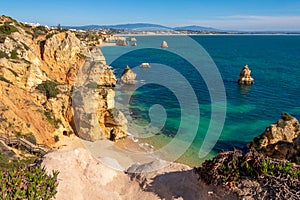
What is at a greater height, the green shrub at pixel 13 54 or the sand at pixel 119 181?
the green shrub at pixel 13 54

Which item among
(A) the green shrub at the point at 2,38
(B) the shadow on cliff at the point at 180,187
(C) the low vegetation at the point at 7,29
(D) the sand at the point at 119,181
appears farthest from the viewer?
(C) the low vegetation at the point at 7,29

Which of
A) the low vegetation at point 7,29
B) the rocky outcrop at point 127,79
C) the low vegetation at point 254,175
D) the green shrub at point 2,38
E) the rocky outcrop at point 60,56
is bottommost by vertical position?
the rocky outcrop at point 127,79

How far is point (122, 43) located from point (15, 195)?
15771 centimetres

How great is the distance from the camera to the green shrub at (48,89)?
87.7 feet

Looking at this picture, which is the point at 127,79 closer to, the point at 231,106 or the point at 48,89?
the point at 231,106

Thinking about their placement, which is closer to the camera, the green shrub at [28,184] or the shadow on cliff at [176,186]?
the green shrub at [28,184]

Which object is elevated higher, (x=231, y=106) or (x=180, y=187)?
(x=180, y=187)

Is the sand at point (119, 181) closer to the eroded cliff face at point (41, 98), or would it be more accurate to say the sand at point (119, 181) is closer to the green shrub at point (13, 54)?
the eroded cliff face at point (41, 98)

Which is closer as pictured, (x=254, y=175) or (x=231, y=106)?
(x=254, y=175)

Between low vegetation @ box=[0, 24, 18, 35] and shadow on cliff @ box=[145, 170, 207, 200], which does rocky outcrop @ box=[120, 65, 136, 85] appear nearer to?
low vegetation @ box=[0, 24, 18, 35]

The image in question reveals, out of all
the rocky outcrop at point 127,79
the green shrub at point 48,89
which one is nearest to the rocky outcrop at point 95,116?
the green shrub at point 48,89

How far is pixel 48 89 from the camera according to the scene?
27.4m

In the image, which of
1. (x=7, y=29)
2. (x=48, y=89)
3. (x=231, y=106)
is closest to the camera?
(x=48, y=89)

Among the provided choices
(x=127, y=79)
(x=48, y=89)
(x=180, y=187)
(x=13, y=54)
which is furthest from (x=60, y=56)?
(x=180, y=187)
